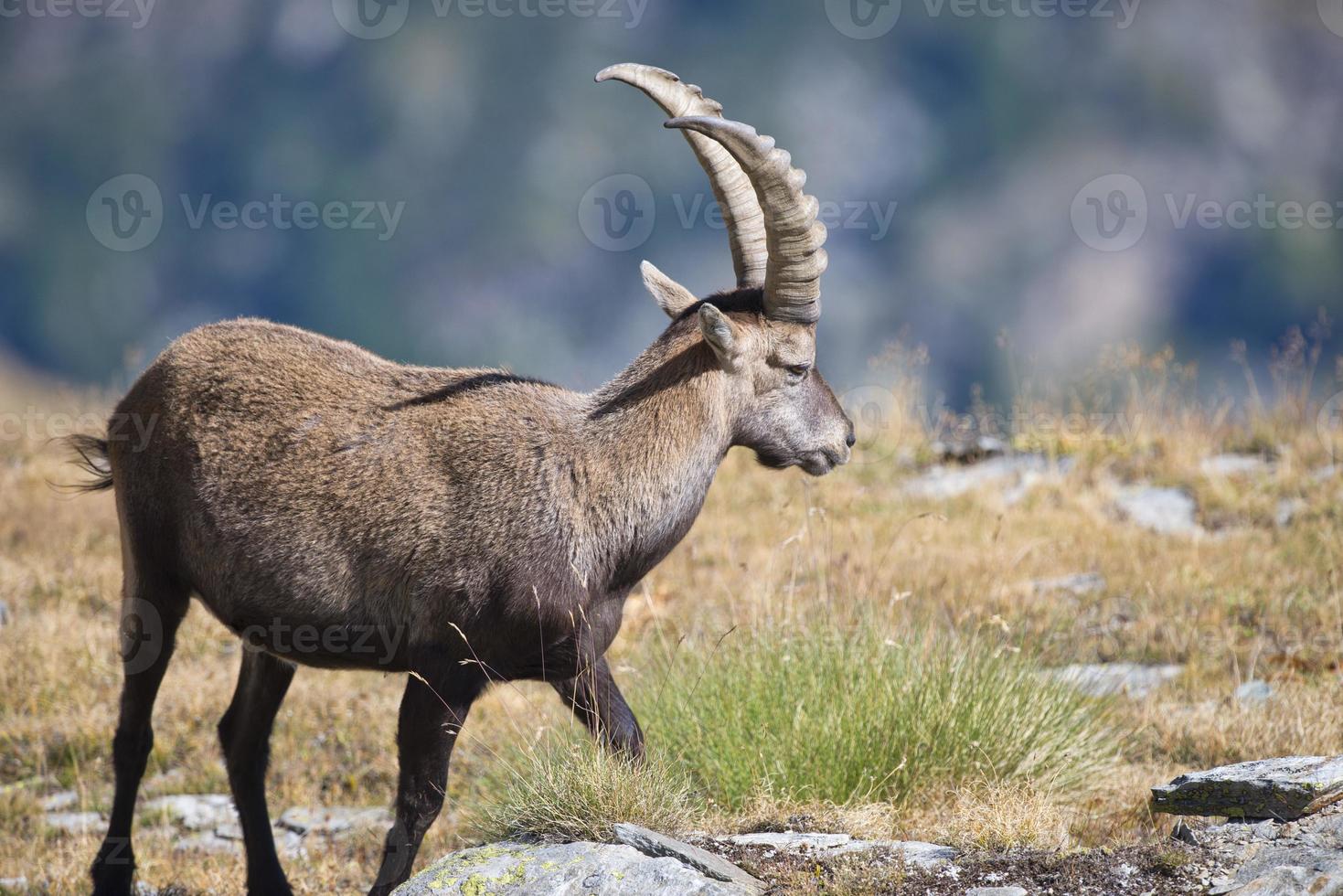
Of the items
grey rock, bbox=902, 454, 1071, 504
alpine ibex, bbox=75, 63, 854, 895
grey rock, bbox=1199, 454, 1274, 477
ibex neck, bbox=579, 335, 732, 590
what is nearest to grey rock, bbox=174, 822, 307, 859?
alpine ibex, bbox=75, 63, 854, 895

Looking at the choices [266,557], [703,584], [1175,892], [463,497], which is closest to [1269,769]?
[1175,892]

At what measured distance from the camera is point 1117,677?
283 inches

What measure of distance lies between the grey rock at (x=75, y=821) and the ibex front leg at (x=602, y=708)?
3643 millimetres

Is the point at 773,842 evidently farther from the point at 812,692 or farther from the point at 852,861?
the point at 812,692

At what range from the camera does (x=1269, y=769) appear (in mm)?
4457

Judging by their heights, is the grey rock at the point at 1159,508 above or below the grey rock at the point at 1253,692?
above

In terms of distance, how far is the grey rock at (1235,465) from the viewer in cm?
1144

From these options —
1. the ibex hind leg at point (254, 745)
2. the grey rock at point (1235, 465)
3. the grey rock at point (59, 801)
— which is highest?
Answer: the grey rock at point (1235, 465)

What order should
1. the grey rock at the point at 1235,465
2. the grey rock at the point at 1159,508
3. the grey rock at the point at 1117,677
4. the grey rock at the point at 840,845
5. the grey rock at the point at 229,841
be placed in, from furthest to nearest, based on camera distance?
the grey rock at the point at 1235,465 → the grey rock at the point at 1159,508 → the grey rock at the point at 229,841 → the grey rock at the point at 1117,677 → the grey rock at the point at 840,845

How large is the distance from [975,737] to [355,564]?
2996mm

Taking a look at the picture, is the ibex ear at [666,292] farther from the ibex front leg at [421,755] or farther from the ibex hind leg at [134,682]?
the ibex hind leg at [134,682]

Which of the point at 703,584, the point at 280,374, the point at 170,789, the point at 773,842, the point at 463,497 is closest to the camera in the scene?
the point at 773,842

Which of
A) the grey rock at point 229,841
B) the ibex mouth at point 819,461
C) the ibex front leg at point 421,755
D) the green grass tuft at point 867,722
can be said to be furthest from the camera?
the grey rock at point 229,841

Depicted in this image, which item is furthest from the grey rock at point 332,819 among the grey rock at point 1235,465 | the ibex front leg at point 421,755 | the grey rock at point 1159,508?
the grey rock at point 1235,465
